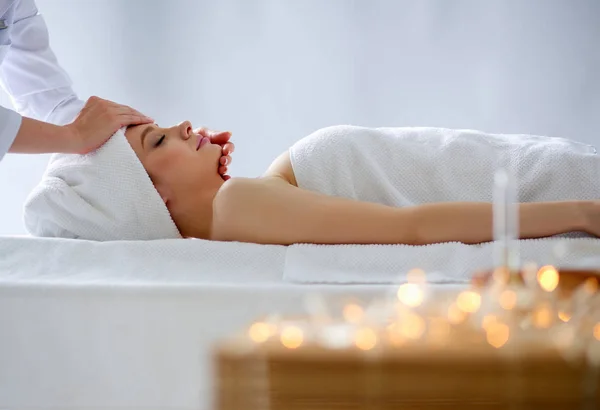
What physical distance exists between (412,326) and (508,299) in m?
0.12

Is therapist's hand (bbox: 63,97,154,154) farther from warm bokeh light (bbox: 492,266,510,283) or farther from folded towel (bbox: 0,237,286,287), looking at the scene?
warm bokeh light (bbox: 492,266,510,283)

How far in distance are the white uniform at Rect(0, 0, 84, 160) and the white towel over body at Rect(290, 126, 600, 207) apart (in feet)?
2.71

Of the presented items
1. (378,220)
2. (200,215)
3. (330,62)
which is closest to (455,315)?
(378,220)

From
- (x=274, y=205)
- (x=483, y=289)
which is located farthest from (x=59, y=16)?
(x=483, y=289)

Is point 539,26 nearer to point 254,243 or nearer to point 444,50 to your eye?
point 444,50

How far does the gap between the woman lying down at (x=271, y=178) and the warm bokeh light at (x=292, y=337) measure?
0.90 meters

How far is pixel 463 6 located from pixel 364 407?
2.44 m

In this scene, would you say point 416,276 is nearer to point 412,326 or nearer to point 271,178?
point 271,178

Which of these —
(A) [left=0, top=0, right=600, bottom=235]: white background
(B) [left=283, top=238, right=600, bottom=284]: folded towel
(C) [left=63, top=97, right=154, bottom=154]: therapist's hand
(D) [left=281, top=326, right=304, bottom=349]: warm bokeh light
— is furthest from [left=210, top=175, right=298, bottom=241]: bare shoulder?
(A) [left=0, top=0, right=600, bottom=235]: white background

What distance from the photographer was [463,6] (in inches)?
114

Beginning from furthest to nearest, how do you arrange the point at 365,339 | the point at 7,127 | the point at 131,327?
the point at 7,127 < the point at 131,327 < the point at 365,339

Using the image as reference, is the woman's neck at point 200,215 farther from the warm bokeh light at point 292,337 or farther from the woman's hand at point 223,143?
the warm bokeh light at point 292,337

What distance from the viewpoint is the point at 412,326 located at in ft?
2.69

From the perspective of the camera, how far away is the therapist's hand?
192cm
